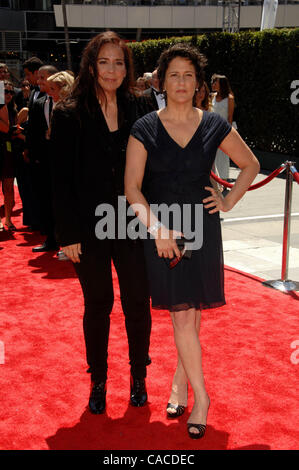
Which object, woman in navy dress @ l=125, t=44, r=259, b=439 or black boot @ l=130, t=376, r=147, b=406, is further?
black boot @ l=130, t=376, r=147, b=406

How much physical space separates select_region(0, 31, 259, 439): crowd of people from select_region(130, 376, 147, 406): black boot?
0.54 feet

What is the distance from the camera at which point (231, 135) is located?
9.45 ft

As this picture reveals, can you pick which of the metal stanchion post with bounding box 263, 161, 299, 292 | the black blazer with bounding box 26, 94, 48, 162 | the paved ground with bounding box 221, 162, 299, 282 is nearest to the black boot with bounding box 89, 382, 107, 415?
the metal stanchion post with bounding box 263, 161, 299, 292

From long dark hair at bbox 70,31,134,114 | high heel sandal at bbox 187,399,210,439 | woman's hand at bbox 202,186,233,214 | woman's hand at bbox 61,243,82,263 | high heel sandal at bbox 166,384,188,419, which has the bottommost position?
high heel sandal at bbox 166,384,188,419

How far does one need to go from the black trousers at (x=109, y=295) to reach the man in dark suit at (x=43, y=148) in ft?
11.2

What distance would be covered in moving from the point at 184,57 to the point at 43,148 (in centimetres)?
377

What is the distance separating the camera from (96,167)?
2912 millimetres

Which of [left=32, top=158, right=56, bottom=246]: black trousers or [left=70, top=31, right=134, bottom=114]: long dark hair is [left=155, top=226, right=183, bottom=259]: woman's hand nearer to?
[left=70, top=31, right=134, bottom=114]: long dark hair

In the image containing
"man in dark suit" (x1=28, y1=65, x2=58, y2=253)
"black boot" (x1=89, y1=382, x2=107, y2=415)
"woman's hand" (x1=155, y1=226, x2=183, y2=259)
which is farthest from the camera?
"man in dark suit" (x1=28, y1=65, x2=58, y2=253)

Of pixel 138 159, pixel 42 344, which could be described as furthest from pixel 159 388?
pixel 138 159

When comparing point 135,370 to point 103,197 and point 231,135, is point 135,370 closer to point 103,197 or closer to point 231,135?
point 103,197

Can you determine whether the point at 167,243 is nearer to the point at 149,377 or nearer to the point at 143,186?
the point at 143,186

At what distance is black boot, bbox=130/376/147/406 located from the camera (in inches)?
126

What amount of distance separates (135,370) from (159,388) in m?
0.26
